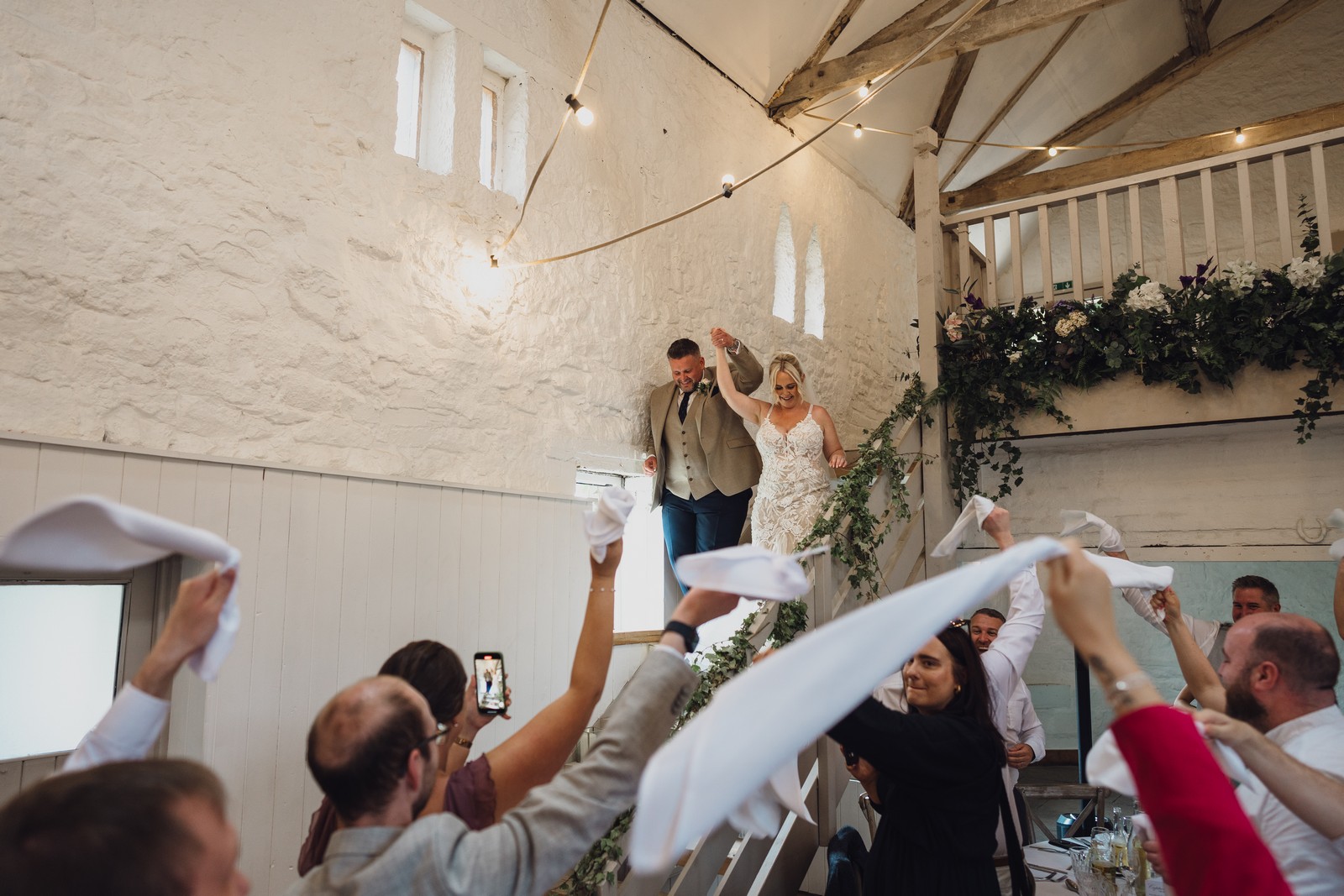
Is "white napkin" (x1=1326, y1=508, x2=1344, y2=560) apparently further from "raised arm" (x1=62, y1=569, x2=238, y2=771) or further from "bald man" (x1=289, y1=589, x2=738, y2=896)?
"raised arm" (x1=62, y1=569, x2=238, y2=771)

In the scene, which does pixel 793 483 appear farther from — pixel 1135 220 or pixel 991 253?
pixel 1135 220

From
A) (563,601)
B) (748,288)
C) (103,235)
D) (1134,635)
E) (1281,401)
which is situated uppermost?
(748,288)

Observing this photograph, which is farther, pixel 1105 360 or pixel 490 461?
pixel 1105 360

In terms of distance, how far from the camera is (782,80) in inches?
296

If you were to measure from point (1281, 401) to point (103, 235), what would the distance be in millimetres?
5457

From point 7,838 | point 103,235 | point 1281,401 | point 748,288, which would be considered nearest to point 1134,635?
point 1281,401

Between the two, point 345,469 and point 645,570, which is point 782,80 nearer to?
point 645,570

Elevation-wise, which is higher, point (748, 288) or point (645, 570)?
point (748, 288)

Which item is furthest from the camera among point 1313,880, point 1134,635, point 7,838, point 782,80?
point 1134,635

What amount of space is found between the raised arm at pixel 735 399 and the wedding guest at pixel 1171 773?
4.33 meters

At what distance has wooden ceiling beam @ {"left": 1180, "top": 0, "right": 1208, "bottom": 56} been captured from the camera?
9312mm

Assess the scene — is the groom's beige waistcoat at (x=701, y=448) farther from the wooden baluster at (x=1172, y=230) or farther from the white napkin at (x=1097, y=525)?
the white napkin at (x=1097, y=525)

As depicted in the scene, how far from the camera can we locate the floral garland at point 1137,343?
4.52 m

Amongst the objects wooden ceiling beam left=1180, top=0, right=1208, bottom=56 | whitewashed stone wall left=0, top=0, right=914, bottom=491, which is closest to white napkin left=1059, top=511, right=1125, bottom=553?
whitewashed stone wall left=0, top=0, right=914, bottom=491
